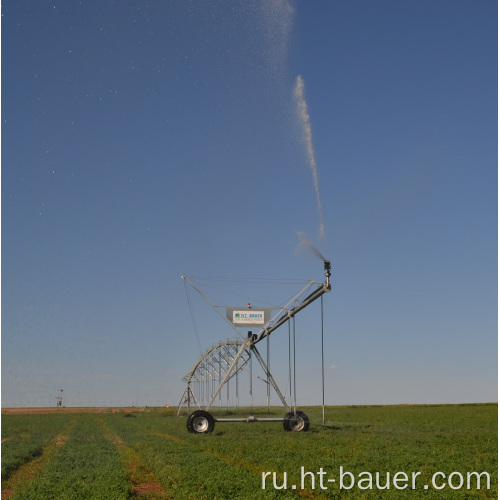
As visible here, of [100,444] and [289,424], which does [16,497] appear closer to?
[100,444]

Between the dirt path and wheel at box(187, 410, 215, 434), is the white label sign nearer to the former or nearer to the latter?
wheel at box(187, 410, 215, 434)


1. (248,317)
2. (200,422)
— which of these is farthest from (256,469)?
(248,317)

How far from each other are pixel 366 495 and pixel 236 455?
9.05 meters

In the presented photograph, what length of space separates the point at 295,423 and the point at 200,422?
5.47 metres

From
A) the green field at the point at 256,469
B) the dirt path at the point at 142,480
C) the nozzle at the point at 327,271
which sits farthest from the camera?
the nozzle at the point at 327,271

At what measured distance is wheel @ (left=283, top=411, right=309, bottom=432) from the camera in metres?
36.4

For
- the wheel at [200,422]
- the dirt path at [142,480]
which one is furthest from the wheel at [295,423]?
the dirt path at [142,480]

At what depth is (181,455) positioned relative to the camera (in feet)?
Result: 80.1

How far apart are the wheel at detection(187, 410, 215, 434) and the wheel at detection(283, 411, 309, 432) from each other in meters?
4.25

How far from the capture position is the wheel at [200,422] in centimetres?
3531

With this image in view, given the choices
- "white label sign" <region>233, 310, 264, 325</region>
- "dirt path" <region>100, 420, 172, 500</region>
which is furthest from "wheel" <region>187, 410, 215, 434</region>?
"dirt path" <region>100, 420, 172, 500</region>

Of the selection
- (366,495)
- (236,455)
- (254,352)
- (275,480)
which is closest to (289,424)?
(254,352)

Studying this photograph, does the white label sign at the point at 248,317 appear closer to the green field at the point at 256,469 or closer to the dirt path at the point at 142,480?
the green field at the point at 256,469

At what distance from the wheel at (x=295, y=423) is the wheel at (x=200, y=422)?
4.25 metres
